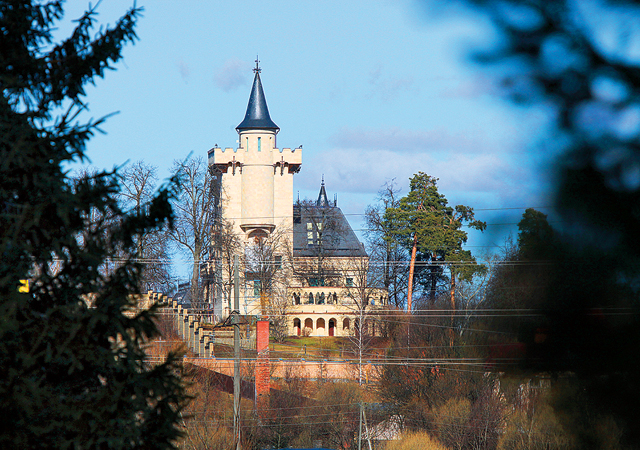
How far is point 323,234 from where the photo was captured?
2502 inches

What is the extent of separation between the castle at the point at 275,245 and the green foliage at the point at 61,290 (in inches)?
1943

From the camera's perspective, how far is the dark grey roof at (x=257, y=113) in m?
61.1

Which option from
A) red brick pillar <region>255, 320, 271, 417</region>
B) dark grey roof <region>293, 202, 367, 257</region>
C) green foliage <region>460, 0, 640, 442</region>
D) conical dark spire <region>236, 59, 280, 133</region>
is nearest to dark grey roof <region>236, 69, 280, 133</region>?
conical dark spire <region>236, 59, 280, 133</region>

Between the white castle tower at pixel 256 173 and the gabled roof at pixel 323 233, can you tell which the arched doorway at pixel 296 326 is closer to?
the gabled roof at pixel 323 233

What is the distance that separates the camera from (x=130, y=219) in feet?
13.7

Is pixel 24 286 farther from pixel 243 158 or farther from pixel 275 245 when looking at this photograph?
pixel 243 158

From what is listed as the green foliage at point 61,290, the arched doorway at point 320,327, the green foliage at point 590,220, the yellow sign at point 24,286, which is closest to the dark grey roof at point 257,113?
the arched doorway at point 320,327

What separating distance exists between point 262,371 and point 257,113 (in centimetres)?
3655

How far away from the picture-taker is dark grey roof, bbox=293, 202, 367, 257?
6322 cm

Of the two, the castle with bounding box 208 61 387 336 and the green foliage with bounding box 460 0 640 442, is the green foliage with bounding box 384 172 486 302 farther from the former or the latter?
the green foliage with bounding box 460 0 640 442

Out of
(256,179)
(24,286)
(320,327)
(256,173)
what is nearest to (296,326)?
(320,327)

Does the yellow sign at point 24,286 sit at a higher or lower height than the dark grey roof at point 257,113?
lower

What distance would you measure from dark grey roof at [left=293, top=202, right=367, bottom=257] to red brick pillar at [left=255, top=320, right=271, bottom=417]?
31.4 meters

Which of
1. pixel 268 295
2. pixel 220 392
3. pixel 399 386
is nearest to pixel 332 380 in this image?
pixel 399 386
